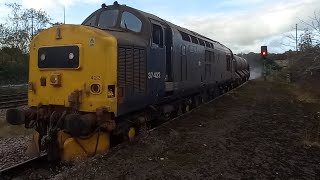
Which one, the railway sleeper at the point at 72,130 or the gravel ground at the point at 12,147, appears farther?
the gravel ground at the point at 12,147

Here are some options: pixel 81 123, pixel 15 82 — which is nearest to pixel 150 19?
pixel 81 123

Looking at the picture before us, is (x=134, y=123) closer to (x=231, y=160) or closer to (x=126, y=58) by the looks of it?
(x=126, y=58)

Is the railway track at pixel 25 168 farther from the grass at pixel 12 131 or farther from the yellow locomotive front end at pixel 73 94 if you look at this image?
the grass at pixel 12 131

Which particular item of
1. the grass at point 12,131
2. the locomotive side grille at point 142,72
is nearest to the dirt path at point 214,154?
the locomotive side grille at point 142,72

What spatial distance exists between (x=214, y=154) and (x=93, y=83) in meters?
2.89

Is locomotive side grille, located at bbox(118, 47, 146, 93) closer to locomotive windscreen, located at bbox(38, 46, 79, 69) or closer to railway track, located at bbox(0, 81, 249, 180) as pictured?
locomotive windscreen, located at bbox(38, 46, 79, 69)

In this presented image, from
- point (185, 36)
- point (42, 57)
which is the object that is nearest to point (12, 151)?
point (42, 57)

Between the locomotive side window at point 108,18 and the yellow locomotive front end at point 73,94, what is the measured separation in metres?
1.59

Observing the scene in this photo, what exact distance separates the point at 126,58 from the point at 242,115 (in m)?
6.85

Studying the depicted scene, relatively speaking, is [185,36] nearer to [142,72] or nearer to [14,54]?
[142,72]

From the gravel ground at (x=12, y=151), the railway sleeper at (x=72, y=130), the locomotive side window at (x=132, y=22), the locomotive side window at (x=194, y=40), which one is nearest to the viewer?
the railway sleeper at (x=72, y=130)

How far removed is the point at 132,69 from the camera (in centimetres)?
866

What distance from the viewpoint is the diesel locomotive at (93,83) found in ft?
25.6

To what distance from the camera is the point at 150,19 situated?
989 cm
